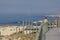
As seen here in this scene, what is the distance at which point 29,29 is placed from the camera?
29.0 m

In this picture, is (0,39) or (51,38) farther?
(0,39)

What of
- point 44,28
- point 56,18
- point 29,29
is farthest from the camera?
point 29,29

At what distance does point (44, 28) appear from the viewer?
18.3m

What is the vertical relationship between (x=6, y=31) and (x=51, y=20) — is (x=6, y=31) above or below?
below

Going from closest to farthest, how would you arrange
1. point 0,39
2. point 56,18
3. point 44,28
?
1. point 44,28
2. point 56,18
3. point 0,39

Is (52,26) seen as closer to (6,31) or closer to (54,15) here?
(54,15)

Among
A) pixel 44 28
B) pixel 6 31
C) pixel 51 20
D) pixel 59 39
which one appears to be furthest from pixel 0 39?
pixel 59 39

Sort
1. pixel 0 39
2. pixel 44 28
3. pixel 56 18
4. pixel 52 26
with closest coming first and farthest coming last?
pixel 44 28 < pixel 52 26 < pixel 56 18 < pixel 0 39

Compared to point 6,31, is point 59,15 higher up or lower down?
higher up

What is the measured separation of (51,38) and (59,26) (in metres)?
8.36

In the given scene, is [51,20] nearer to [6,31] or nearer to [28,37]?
[28,37]

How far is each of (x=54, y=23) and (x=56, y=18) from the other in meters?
0.77

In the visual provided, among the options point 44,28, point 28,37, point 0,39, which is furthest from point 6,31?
point 44,28

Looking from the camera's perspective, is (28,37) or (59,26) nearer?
(59,26)
